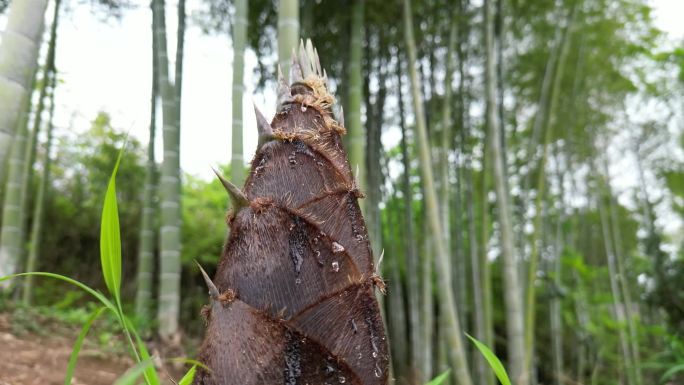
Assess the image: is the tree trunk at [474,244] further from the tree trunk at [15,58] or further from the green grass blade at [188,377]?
the tree trunk at [15,58]

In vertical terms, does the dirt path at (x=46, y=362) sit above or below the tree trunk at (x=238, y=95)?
below

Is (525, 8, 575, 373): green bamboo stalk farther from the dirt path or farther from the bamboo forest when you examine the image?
the dirt path

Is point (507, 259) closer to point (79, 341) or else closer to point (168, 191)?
point (168, 191)

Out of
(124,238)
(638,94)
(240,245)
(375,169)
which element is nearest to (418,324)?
(375,169)

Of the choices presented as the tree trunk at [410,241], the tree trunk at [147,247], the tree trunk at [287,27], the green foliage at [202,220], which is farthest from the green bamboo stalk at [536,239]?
the green foliage at [202,220]

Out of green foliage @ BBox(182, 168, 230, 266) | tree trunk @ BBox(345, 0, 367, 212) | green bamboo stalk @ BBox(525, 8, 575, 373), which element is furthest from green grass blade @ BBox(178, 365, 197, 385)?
green foliage @ BBox(182, 168, 230, 266)

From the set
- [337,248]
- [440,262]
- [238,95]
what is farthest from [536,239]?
[337,248]
